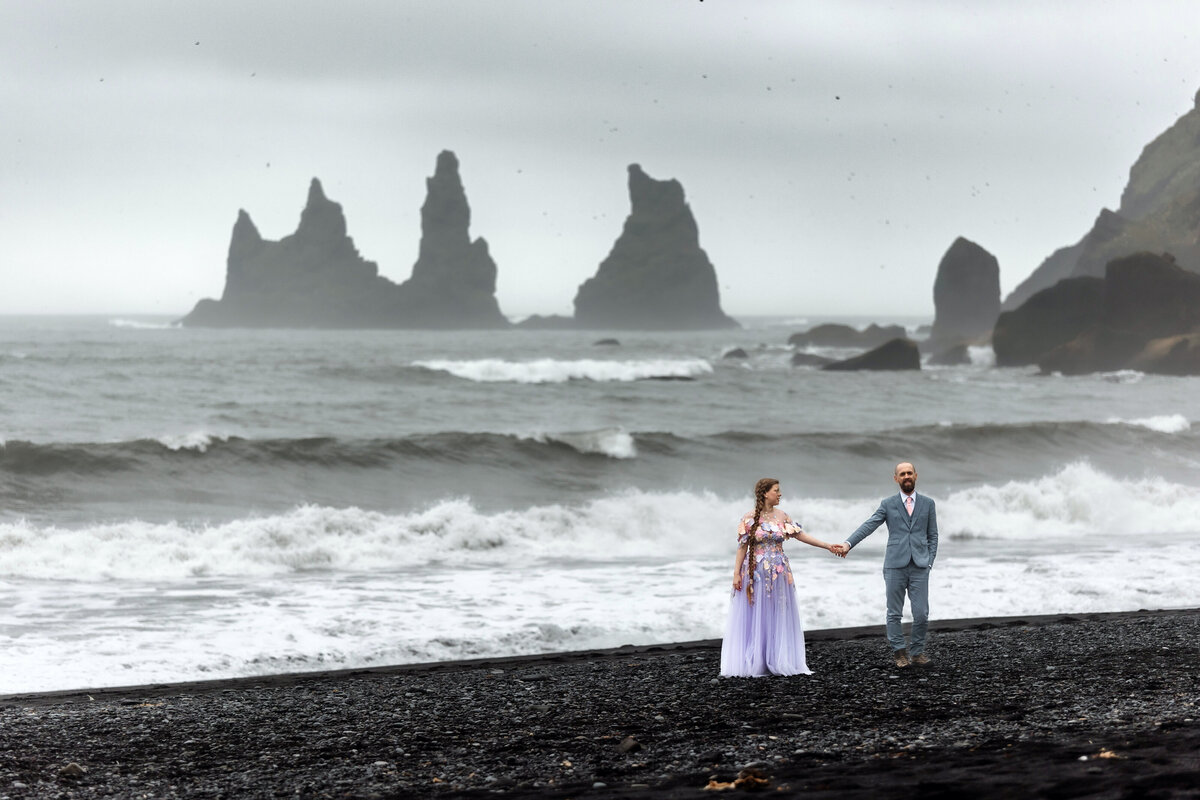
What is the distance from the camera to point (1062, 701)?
780cm

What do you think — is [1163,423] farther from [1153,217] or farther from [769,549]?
[1153,217]

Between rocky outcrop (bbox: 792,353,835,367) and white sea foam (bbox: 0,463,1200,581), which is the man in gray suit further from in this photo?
rocky outcrop (bbox: 792,353,835,367)

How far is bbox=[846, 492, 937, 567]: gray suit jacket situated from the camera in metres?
8.97

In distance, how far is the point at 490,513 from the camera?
22.5 m

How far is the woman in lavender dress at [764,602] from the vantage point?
8992mm

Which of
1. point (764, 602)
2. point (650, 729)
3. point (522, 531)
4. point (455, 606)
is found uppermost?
point (764, 602)

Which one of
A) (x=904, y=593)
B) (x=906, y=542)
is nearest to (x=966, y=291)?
(x=904, y=593)

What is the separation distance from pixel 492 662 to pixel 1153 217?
115m

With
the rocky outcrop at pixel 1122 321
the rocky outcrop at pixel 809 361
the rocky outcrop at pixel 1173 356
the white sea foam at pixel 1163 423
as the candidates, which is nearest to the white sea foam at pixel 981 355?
the rocky outcrop at pixel 1122 321

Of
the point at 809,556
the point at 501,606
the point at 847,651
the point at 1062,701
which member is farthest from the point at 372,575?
the point at 1062,701

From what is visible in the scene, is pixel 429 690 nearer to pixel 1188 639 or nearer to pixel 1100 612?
pixel 1188 639

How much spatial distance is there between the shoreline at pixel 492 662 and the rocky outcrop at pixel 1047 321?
63160mm

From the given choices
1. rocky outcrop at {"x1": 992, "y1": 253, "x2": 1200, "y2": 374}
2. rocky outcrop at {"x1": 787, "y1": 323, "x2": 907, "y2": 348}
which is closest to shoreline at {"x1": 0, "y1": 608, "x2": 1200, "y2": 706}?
rocky outcrop at {"x1": 992, "y1": 253, "x2": 1200, "y2": 374}

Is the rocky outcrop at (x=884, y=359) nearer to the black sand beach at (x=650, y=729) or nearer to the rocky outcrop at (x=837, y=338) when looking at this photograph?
the rocky outcrop at (x=837, y=338)
